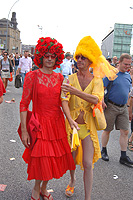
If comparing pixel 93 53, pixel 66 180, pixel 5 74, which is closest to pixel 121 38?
pixel 5 74

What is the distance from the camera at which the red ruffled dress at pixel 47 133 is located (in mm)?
3102

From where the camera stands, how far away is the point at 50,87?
323 cm

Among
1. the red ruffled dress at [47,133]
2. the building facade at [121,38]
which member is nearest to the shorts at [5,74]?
the red ruffled dress at [47,133]

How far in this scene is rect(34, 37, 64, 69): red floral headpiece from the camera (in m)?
3.21

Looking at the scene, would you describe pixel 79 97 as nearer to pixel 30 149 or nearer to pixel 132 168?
pixel 30 149

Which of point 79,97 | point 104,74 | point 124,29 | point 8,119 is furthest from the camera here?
Answer: point 124,29

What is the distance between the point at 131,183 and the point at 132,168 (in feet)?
2.32

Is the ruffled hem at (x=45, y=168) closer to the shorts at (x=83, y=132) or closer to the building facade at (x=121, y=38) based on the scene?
the shorts at (x=83, y=132)

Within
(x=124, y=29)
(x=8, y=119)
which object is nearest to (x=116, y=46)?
(x=124, y=29)

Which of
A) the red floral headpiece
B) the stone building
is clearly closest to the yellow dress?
the red floral headpiece

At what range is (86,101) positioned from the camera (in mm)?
3357

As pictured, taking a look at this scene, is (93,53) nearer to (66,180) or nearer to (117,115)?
(66,180)

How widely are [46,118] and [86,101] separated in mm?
540

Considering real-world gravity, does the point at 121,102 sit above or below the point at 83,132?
above
